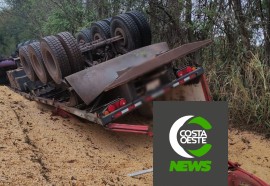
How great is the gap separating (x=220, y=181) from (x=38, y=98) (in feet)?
21.4

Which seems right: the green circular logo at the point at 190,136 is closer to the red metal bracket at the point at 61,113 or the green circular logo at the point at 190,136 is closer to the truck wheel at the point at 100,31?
the red metal bracket at the point at 61,113

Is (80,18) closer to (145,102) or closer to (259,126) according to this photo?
(259,126)

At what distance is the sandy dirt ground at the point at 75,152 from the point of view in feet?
13.2

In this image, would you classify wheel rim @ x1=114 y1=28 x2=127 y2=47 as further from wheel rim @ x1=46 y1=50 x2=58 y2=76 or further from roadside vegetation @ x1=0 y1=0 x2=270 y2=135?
roadside vegetation @ x1=0 y1=0 x2=270 y2=135

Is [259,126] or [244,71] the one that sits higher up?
[244,71]

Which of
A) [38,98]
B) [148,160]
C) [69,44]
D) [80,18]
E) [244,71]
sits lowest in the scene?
[148,160]

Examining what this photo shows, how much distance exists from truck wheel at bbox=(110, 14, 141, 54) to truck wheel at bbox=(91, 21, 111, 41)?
56.3 inches

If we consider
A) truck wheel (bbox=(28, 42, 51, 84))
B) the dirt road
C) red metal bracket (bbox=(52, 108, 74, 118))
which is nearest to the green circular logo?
the dirt road

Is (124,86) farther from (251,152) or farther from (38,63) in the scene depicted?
(38,63)

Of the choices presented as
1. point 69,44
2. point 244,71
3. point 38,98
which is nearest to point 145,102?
point 69,44

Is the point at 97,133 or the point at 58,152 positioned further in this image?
the point at 97,133

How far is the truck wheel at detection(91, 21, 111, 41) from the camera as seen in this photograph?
289 inches

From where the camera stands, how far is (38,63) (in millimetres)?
6551

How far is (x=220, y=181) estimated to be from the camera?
129 centimetres
